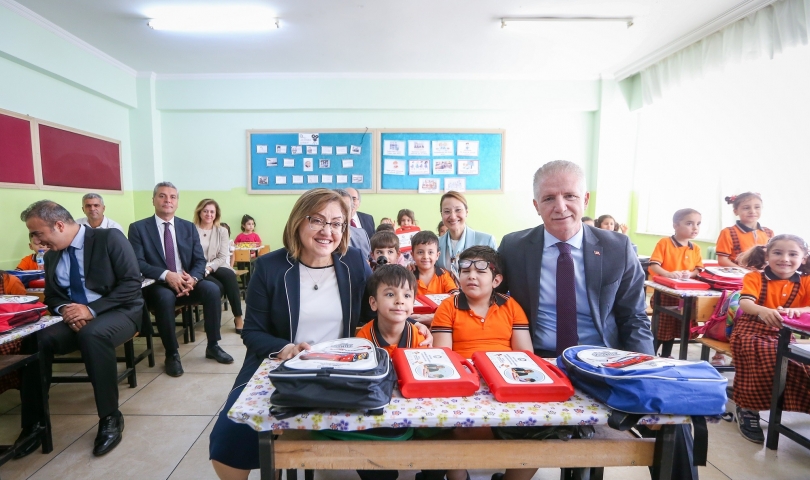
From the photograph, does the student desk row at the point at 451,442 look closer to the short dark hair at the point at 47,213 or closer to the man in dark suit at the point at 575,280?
the man in dark suit at the point at 575,280


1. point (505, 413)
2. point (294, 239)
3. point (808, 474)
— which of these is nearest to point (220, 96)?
point (294, 239)

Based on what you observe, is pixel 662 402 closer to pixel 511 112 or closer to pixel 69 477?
pixel 69 477

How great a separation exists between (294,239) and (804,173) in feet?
16.7

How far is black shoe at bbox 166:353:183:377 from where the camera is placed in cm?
283

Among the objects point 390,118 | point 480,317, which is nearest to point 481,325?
point 480,317

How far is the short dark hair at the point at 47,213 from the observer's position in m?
2.01

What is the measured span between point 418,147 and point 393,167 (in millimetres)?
519

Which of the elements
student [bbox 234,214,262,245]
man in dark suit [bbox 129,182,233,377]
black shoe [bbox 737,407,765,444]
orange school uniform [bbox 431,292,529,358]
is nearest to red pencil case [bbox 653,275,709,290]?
black shoe [bbox 737,407,765,444]

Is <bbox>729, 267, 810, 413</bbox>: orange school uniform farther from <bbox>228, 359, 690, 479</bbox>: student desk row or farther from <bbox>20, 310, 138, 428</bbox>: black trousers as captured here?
<bbox>20, 310, 138, 428</bbox>: black trousers

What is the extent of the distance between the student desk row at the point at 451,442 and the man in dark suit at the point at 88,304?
5.60 ft

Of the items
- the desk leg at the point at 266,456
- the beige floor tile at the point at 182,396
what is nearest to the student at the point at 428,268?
the beige floor tile at the point at 182,396

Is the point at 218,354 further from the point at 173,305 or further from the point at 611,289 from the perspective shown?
the point at 611,289

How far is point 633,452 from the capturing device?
0.96m

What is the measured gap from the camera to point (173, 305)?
3074 millimetres
